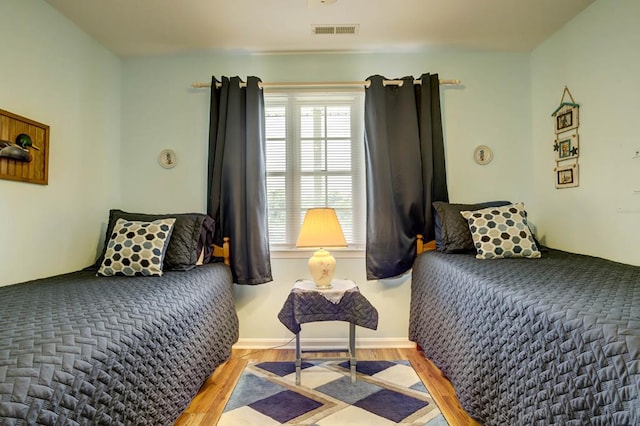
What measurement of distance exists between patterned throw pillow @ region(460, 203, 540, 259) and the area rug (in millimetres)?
994

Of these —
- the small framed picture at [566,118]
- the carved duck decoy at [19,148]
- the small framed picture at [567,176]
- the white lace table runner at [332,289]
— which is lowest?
the white lace table runner at [332,289]

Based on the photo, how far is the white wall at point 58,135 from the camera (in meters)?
1.97

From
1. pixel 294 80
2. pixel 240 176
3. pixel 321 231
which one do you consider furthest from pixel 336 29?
pixel 321 231

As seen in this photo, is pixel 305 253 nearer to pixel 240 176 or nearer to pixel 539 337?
pixel 240 176

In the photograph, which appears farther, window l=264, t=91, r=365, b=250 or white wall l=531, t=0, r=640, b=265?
window l=264, t=91, r=365, b=250

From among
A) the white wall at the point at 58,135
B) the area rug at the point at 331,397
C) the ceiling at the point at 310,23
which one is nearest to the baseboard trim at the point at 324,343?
the area rug at the point at 331,397

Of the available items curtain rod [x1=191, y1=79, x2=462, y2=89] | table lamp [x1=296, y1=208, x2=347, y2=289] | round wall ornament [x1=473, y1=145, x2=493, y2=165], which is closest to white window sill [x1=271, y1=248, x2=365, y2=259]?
table lamp [x1=296, y1=208, x2=347, y2=289]

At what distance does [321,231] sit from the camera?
2.37 m

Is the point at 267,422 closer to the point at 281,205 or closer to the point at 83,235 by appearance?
the point at 281,205

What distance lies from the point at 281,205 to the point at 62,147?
1.59 meters

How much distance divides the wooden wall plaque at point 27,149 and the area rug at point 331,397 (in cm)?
177

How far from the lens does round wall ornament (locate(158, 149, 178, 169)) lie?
295cm

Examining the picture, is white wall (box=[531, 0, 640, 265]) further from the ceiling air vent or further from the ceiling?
the ceiling air vent

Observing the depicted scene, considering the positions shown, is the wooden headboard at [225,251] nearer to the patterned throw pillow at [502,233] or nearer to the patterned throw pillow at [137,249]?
the patterned throw pillow at [137,249]
